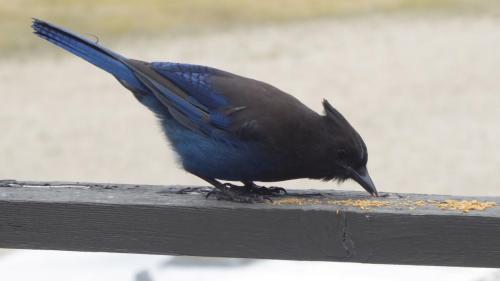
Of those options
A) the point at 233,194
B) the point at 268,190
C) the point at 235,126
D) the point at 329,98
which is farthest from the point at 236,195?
the point at 329,98

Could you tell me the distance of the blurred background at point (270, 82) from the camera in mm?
7961

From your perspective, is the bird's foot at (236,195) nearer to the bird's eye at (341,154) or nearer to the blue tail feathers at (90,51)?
the bird's eye at (341,154)

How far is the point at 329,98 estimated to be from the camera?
1074cm

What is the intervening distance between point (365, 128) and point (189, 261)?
6.19m

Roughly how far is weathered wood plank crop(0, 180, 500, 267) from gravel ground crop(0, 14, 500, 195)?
4624 mm

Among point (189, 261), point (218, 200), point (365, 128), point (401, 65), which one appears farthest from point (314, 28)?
point (218, 200)

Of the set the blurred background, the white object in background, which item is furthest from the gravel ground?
the white object in background

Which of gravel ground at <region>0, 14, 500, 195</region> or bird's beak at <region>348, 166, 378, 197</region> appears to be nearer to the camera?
bird's beak at <region>348, 166, 378, 197</region>

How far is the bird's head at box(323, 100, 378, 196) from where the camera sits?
9.32ft

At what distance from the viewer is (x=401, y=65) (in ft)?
41.3

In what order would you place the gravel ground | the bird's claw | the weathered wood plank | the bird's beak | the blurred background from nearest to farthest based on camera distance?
the weathered wood plank → the bird's claw → the bird's beak → the blurred background → the gravel ground

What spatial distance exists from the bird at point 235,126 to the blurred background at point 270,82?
54 cm

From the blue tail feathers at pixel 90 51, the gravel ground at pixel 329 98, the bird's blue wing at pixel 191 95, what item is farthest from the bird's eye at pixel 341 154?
the gravel ground at pixel 329 98

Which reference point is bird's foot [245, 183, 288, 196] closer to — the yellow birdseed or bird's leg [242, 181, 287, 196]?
bird's leg [242, 181, 287, 196]
